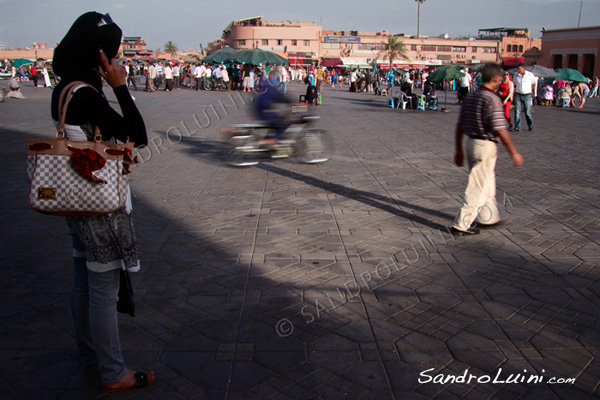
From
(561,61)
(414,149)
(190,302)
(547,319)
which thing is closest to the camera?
(547,319)

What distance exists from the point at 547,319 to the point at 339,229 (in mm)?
2316

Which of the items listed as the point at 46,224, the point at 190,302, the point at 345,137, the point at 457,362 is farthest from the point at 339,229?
the point at 345,137

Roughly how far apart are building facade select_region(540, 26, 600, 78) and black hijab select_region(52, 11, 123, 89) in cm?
4923

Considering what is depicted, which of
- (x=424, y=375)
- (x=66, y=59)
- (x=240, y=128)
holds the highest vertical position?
(x=66, y=59)

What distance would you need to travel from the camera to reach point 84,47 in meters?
2.32

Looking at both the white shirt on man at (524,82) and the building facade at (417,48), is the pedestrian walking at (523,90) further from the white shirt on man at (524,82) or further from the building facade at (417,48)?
the building facade at (417,48)

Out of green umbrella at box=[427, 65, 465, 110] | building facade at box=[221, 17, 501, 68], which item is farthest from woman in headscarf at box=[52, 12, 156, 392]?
building facade at box=[221, 17, 501, 68]

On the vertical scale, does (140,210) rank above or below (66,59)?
below

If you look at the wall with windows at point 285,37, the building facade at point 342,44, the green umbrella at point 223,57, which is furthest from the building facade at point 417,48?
the green umbrella at point 223,57

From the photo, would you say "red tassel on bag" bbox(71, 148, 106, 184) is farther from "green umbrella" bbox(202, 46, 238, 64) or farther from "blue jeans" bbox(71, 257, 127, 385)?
"green umbrella" bbox(202, 46, 238, 64)

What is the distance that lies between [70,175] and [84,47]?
61 centimetres

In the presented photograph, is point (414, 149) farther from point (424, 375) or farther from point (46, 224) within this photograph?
point (424, 375)

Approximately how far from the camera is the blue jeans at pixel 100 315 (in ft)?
8.12

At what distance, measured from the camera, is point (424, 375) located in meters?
2.72
